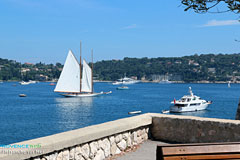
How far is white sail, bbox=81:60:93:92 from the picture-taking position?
85.1 metres

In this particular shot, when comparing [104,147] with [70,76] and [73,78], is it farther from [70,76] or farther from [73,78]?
[73,78]

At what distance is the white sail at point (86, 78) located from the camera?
85062 mm

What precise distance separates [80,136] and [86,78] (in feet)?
265

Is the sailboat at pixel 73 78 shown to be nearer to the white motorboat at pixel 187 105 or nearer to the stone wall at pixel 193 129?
the white motorboat at pixel 187 105

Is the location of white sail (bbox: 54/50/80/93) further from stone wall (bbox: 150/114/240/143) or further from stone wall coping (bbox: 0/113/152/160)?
stone wall coping (bbox: 0/113/152/160)

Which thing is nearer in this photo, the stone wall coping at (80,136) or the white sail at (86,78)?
the stone wall coping at (80,136)

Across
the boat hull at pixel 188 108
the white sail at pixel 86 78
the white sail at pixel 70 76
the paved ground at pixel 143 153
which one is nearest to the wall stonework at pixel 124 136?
the paved ground at pixel 143 153

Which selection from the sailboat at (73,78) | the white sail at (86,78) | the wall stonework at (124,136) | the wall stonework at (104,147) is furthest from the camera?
the white sail at (86,78)

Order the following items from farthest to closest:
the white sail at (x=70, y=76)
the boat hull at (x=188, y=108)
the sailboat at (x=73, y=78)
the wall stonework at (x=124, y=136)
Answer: the sailboat at (x=73, y=78), the white sail at (x=70, y=76), the boat hull at (x=188, y=108), the wall stonework at (x=124, y=136)

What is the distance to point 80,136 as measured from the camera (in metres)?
5.40

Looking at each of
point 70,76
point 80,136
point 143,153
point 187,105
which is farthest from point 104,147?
point 70,76

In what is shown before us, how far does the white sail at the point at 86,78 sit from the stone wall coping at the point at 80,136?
257 ft

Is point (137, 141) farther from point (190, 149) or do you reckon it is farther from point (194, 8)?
point (190, 149)

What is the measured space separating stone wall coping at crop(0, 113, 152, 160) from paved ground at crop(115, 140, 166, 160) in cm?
41
